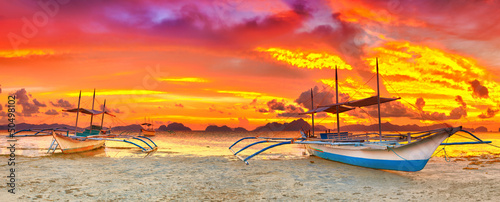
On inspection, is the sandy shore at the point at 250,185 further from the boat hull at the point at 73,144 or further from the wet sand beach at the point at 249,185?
the boat hull at the point at 73,144

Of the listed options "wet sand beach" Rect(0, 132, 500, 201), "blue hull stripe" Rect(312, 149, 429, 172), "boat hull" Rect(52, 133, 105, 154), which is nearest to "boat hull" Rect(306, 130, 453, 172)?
"blue hull stripe" Rect(312, 149, 429, 172)

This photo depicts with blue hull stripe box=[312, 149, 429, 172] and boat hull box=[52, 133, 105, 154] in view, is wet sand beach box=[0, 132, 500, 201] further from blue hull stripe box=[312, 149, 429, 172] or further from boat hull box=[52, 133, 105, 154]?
boat hull box=[52, 133, 105, 154]

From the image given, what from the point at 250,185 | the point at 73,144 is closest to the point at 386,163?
the point at 250,185

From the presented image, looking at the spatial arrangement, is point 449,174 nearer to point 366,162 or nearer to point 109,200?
point 366,162

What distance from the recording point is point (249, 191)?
35.0 feet

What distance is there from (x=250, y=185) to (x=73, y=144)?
63.2 ft

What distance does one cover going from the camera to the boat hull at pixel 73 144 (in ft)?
75.1

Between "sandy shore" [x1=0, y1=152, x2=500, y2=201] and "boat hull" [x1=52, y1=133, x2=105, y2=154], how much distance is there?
27.5 feet

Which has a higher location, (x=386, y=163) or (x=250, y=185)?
(x=386, y=163)

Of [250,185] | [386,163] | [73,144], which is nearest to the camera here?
Answer: [250,185]

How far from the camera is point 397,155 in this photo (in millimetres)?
13742

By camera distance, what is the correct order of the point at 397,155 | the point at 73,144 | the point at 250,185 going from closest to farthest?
the point at 250,185, the point at 397,155, the point at 73,144

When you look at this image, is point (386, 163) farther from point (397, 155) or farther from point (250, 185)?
point (250, 185)

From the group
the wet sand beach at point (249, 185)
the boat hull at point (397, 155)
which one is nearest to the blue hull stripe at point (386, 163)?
the boat hull at point (397, 155)
